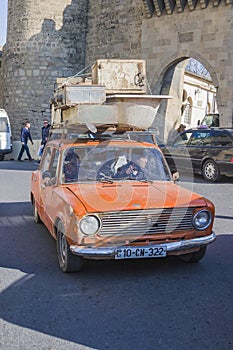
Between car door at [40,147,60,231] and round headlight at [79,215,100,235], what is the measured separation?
→ 0.82 m

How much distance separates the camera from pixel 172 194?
518cm

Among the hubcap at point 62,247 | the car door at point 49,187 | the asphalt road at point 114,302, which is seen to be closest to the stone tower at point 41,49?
the car door at point 49,187

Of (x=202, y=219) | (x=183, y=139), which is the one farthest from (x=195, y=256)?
(x=183, y=139)

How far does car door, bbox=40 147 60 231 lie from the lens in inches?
218

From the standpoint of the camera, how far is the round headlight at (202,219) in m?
4.90

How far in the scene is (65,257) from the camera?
16.1 ft

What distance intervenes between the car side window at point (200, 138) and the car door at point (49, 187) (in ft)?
25.9

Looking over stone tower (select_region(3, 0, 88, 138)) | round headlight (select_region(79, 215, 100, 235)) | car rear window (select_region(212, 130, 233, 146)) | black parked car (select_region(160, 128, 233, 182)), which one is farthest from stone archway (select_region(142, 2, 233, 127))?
round headlight (select_region(79, 215, 100, 235))

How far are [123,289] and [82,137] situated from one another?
2.40 metres

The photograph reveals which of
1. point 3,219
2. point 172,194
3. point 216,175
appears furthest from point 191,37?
point 172,194

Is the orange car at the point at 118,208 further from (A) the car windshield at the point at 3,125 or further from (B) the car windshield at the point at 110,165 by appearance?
(A) the car windshield at the point at 3,125

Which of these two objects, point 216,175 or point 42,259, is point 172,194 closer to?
point 42,259

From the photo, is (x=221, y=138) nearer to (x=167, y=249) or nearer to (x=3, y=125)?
(x=167, y=249)

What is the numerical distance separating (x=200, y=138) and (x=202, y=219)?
9.27 metres
